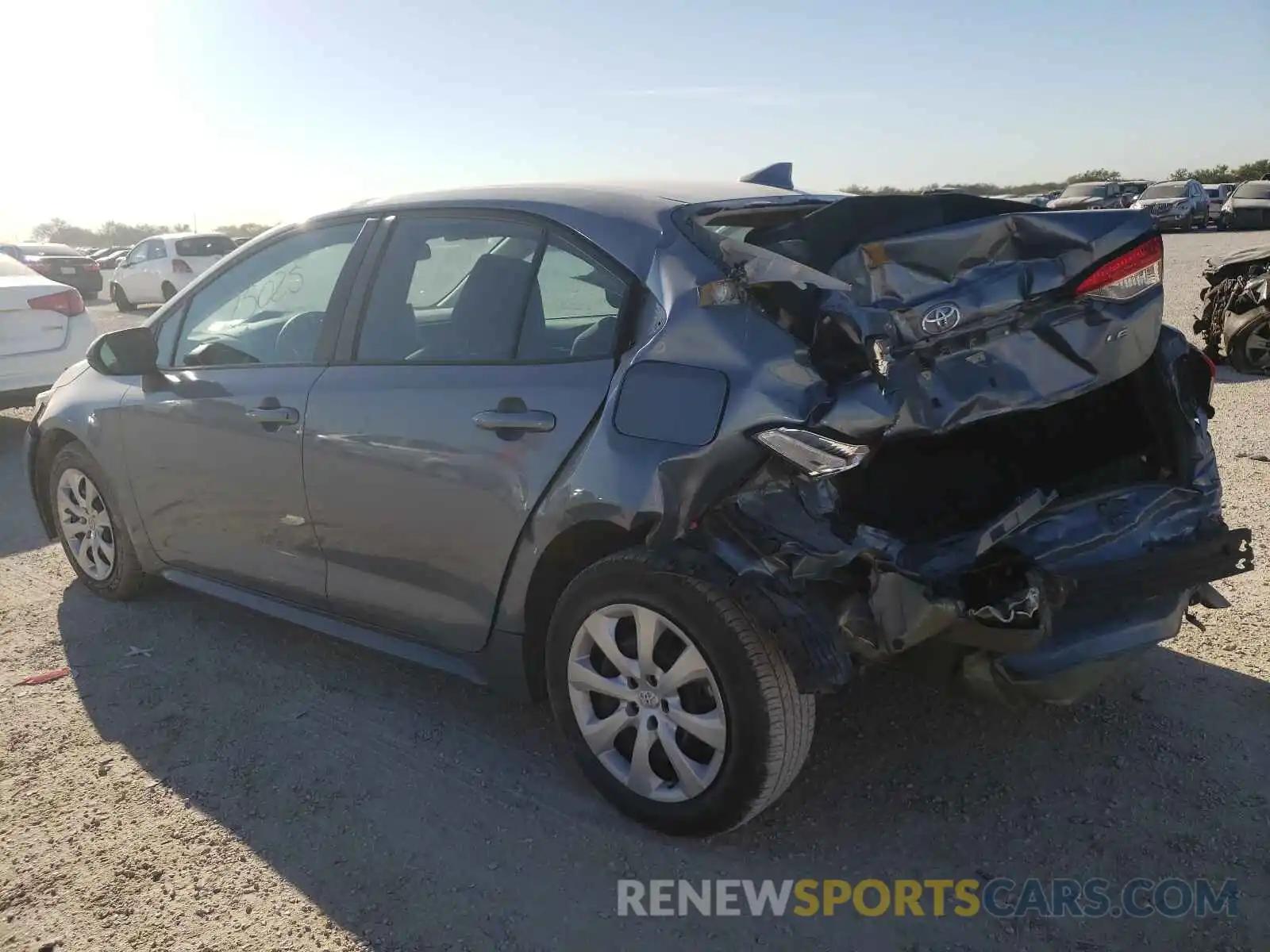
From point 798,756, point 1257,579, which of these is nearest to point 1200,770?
point 798,756

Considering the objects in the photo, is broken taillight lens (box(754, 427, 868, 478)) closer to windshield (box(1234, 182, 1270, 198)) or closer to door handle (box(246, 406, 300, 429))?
door handle (box(246, 406, 300, 429))

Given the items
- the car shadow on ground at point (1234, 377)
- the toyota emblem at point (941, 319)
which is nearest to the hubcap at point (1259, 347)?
the car shadow on ground at point (1234, 377)

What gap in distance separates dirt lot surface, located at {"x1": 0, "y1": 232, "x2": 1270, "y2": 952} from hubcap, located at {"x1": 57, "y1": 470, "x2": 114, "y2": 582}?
0.75 m

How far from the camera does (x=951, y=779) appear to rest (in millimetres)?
3025

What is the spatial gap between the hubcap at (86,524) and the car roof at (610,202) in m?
1.93

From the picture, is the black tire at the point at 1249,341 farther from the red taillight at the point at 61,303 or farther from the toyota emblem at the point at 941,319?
the red taillight at the point at 61,303

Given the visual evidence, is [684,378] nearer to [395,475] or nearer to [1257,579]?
[395,475]

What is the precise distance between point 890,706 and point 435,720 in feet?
5.15

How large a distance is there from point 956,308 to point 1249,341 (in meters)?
7.76

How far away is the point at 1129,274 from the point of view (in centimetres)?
274

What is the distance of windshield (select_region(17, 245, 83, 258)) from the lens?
25.7 metres

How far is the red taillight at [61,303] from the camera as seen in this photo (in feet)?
26.2

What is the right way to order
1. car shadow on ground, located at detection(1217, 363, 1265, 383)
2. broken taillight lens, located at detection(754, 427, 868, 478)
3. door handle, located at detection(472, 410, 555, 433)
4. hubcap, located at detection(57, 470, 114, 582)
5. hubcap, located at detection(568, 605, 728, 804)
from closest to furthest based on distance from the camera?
1. broken taillight lens, located at detection(754, 427, 868, 478)
2. hubcap, located at detection(568, 605, 728, 804)
3. door handle, located at detection(472, 410, 555, 433)
4. hubcap, located at detection(57, 470, 114, 582)
5. car shadow on ground, located at detection(1217, 363, 1265, 383)

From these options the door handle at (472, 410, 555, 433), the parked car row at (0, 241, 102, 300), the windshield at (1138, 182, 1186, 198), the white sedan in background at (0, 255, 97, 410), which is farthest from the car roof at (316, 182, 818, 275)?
the windshield at (1138, 182, 1186, 198)
